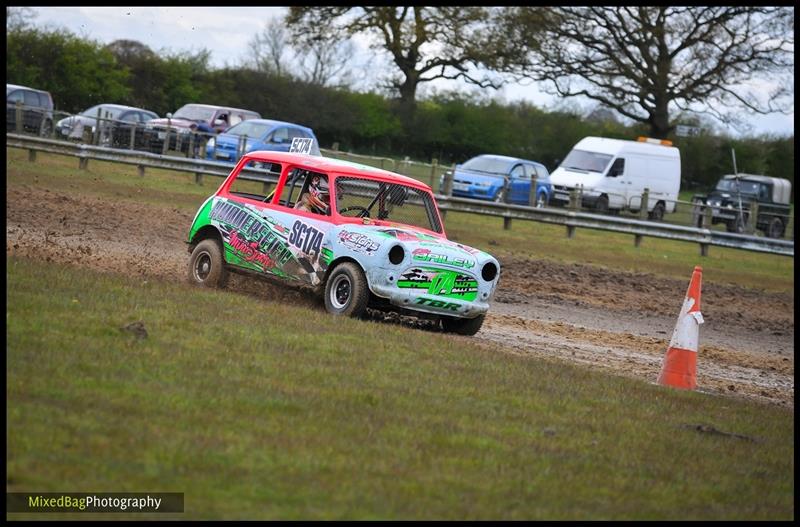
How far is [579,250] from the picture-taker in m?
24.3

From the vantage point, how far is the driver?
1175 centimetres

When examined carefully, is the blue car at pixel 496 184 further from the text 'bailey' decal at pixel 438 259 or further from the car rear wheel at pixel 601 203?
the text 'bailey' decal at pixel 438 259

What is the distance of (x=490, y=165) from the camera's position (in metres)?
34.0

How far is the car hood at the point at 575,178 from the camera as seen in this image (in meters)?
35.8

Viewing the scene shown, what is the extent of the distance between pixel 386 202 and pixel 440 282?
4.56 ft

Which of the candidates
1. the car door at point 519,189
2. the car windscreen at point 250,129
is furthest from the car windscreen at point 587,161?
the car windscreen at point 250,129

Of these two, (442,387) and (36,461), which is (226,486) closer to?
(36,461)

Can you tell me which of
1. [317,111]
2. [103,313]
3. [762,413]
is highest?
[317,111]

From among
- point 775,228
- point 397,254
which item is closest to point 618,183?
point 775,228

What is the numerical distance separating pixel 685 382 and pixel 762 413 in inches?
41.5

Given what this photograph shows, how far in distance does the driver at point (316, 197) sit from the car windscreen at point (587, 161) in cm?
2577

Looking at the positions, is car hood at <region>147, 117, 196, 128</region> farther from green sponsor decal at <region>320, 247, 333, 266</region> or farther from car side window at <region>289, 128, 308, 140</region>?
green sponsor decal at <region>320, 247, 333, 266</region>

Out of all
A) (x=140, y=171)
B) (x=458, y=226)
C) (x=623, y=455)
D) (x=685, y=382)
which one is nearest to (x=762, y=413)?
(x=685, y=382)

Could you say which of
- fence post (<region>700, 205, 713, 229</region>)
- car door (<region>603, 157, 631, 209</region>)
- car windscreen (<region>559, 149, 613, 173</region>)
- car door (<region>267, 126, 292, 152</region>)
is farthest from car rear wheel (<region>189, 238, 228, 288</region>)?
car windscreen (<region>559, 149, 613, 173</region>)
